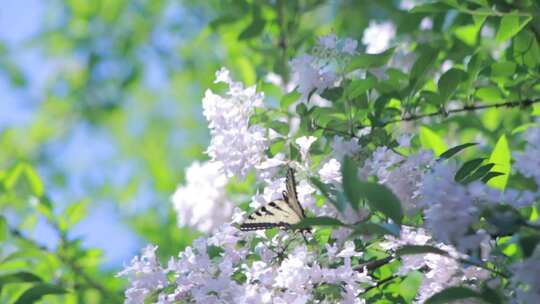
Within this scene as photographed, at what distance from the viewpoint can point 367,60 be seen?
1650mm

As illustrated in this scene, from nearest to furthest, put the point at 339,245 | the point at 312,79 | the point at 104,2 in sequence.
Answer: the point at 339,245 → the point at 312,79 → the point at 104,2

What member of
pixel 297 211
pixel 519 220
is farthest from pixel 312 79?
pixel 519 220

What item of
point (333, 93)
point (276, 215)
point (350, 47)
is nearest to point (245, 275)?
point (276, 215)

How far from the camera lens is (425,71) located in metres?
1.73

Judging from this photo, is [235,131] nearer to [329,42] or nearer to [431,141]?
[329,42]

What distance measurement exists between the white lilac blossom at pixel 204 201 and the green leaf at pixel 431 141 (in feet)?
3.64

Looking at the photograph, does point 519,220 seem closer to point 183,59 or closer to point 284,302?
point 284,302

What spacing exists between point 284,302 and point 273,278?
6 cm

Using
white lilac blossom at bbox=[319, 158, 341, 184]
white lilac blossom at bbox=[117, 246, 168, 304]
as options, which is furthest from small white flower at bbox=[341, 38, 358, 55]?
white lilac blossom at bbox=[117, 246, 168, 304]

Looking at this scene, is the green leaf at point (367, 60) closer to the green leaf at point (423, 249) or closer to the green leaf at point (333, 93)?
the green leaf at point (333, 93)

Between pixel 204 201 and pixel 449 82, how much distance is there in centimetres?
142

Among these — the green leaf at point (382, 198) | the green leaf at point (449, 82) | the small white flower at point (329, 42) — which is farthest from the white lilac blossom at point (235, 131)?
A: the green leaf at point (382, 198)

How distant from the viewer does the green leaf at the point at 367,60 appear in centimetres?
164

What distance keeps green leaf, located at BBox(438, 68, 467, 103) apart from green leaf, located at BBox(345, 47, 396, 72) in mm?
149
